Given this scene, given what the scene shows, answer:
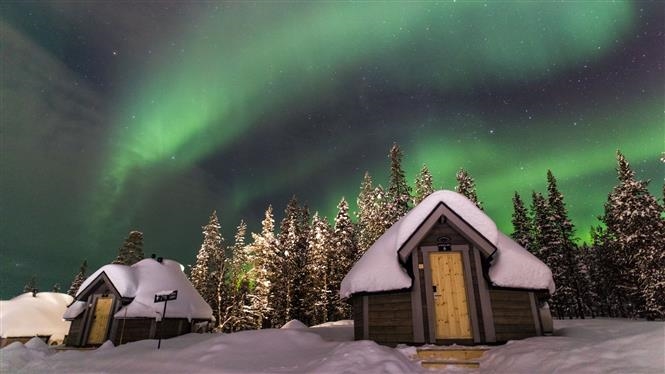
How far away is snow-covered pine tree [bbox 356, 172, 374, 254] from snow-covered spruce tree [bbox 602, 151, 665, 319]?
21.6 meters

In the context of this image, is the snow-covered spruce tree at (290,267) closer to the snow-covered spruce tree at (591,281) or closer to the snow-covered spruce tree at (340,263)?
the snow-covered spruce tree at (340,263)

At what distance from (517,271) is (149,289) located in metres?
19.7

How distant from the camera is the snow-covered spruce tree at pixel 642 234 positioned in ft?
88.0

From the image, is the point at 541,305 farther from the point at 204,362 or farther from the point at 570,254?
the point at 570,254

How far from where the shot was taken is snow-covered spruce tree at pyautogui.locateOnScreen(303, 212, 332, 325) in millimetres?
34875

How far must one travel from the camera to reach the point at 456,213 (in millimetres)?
11820

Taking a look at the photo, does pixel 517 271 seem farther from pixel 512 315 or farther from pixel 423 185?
pixel 423 185

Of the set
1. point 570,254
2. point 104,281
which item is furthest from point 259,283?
point 570,254

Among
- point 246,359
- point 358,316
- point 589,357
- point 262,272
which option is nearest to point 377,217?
point 262,272

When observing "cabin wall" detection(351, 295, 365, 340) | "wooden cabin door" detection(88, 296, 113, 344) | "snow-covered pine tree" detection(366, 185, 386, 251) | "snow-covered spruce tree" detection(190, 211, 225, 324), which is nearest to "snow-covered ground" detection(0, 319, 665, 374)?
"cabin wall" detection(351, 295, 365, 340)

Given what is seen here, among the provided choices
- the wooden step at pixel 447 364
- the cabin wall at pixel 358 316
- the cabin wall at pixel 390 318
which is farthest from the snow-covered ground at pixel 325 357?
the cabin wall at pixel 358 316

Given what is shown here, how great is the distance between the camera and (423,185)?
41.6 metres

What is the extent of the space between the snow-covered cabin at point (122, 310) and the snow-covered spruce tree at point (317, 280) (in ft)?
48.1

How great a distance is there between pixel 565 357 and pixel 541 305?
307 inches
